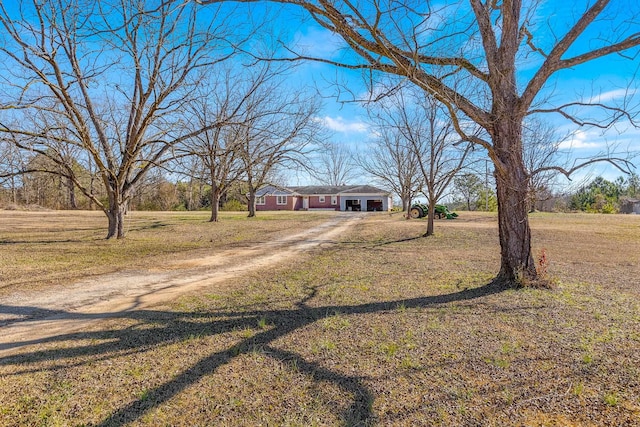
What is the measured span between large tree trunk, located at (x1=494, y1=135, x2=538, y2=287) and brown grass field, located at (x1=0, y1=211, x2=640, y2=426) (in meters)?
0.35

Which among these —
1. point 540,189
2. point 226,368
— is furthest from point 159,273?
point 540,189

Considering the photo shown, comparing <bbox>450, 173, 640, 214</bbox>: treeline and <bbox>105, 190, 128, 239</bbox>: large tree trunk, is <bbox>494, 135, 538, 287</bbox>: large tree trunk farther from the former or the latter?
<bbox>450, 173, 640, 214</bbox>: treeline

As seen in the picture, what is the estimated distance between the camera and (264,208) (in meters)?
47.1

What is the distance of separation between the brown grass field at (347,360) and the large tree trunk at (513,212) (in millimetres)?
354

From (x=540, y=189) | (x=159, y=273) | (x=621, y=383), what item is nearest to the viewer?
(x=621, y=383)

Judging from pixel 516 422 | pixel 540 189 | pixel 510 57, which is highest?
pixel 510 57

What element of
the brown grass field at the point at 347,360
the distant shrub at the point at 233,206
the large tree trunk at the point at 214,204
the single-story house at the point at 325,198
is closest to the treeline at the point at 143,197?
the distant shrub at the point at 233,206

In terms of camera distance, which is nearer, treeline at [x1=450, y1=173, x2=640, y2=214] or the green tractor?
the green tractor

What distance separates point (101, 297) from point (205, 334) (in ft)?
7.90

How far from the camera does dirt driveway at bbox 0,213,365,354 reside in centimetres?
360

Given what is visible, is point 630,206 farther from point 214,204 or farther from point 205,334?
point 205,334

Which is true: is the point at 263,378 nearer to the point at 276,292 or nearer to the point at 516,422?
the point at 516,422

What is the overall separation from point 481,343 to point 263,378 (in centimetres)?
209

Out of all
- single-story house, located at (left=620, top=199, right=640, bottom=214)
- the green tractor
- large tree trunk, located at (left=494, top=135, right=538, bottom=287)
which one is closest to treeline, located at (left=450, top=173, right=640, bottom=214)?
single-story house, located at (left=620, top=199, right=640, bottom=214)
